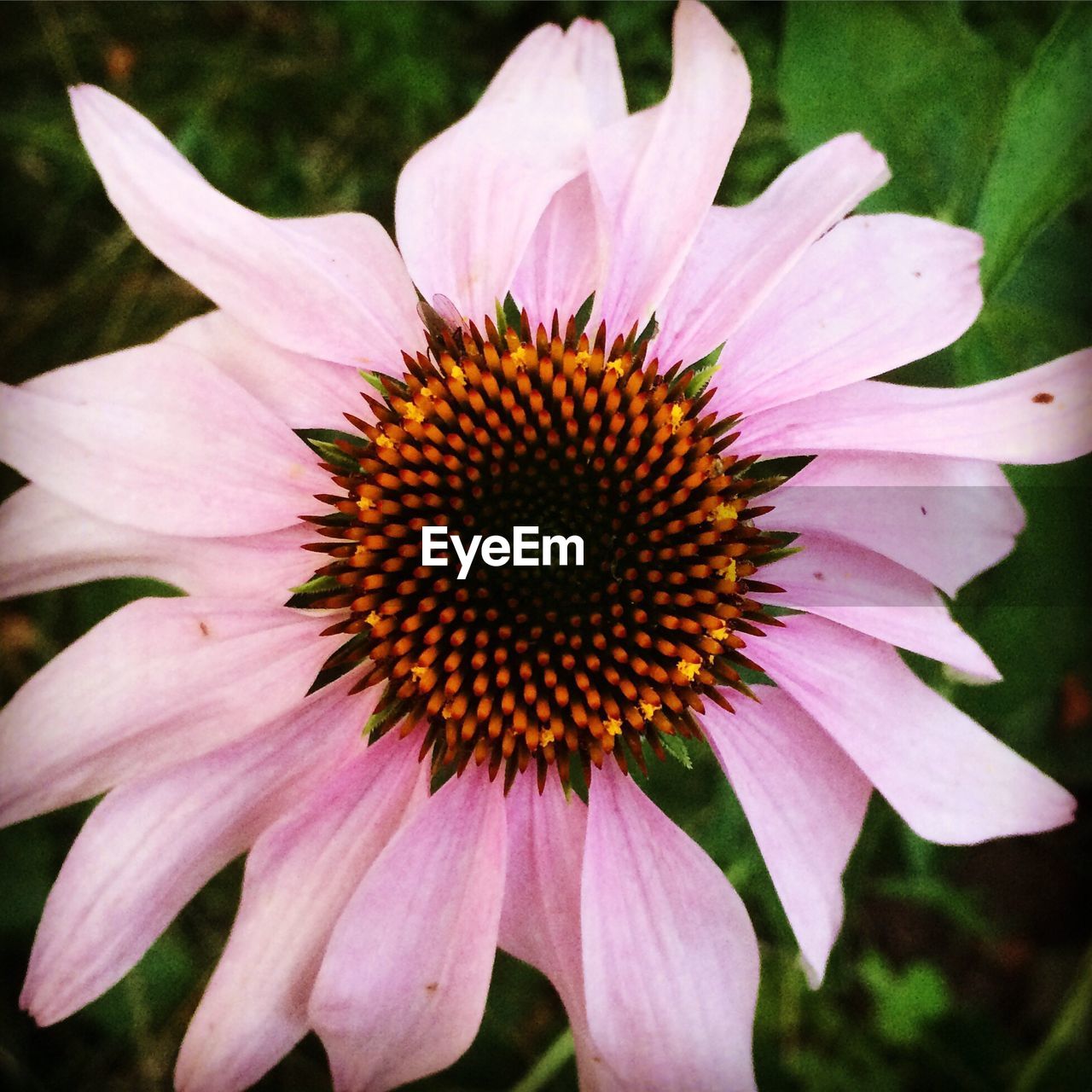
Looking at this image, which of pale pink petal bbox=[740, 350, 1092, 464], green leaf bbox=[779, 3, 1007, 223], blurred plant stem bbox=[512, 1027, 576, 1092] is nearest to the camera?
pale pink petal bbox=[740, 350, 1092, 464]

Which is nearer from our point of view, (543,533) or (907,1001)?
(543,533)

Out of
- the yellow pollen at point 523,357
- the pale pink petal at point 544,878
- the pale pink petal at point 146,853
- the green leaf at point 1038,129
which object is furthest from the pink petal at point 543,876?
the green leaf at point 1038,129

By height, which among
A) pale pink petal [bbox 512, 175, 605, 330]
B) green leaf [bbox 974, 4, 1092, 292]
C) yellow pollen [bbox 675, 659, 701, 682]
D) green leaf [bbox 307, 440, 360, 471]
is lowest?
yellow pollen [bbox 675, 659, 701, 682]

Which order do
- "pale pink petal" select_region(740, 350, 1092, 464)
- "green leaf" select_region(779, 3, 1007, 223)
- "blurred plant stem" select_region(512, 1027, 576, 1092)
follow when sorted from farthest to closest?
1. "blurred plant stem" select_region(512, 1027, 576, 1092)
2. "green leaf" select_region(779, 3, 1007, 223)
3. "pale pink petal" select_region(740, 350, 1092, 464)

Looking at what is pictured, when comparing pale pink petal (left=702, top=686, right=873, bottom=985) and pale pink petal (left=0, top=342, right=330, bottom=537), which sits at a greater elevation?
pale pink petal (left=0, top=342, right=330, bottom=537)

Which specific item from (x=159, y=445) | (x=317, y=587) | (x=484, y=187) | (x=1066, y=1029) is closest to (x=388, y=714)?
(x=317, y=587)

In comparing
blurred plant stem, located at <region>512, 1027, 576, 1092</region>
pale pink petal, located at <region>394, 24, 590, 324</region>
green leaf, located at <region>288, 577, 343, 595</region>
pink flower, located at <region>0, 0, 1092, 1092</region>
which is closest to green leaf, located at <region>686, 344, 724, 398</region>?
pink flower, located at <region>0, 0, 1092, 1092</region>

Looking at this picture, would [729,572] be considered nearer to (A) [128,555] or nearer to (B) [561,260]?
(B) [561,260]

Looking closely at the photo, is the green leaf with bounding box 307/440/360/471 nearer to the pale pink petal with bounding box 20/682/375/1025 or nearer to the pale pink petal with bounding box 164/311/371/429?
the pale pink petal with bounding box 164/311/371/429
